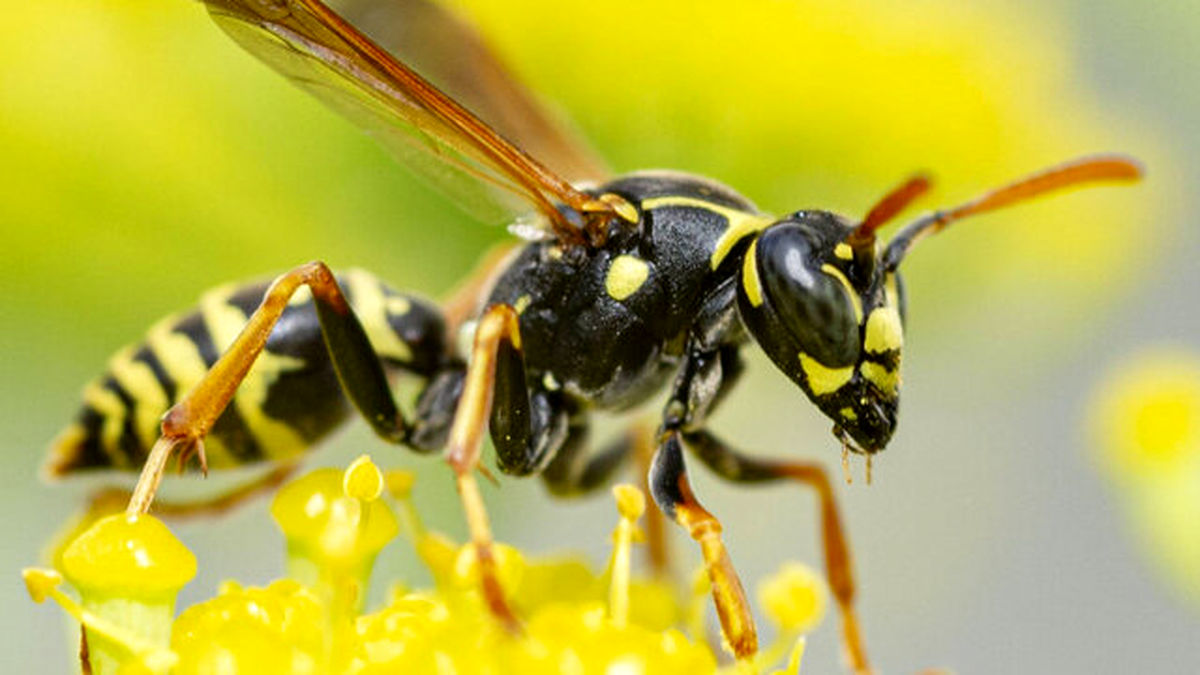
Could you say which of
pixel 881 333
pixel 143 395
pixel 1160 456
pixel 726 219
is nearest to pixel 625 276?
pixel 726 219

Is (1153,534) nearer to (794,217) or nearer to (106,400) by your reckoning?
(794,217)

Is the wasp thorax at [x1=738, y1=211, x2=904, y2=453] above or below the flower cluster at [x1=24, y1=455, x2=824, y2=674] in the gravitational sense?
above

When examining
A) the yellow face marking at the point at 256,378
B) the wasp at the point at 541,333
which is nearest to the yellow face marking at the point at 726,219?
the wasp at the point at 541,333

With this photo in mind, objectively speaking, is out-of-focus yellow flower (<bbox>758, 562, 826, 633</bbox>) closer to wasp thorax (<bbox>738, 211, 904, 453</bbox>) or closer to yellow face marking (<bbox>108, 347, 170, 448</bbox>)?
wasp thorax (<bbox>738, 211, 904, 453</bbox>)

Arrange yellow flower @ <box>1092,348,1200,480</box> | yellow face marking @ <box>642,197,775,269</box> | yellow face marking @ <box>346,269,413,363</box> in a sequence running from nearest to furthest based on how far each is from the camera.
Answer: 1. yellow face marking @ <box>642,197,775,269</box>
2. yellow face marking @ <box>346,269,413,363</box>
3. yellow flower @ <box>1092,348,1200,480</box>

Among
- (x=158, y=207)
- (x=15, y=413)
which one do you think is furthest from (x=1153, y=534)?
(x=15, y=413)

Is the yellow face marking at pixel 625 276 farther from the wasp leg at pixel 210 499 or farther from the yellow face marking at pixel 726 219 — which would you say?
the wasp leg at pixel 210 499

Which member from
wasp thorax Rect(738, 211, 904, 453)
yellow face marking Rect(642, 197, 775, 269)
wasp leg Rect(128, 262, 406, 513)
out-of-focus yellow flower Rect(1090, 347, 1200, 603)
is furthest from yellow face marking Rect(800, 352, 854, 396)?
out-of-focus yellow flower Rect(1090, 347, 1200, 603)
